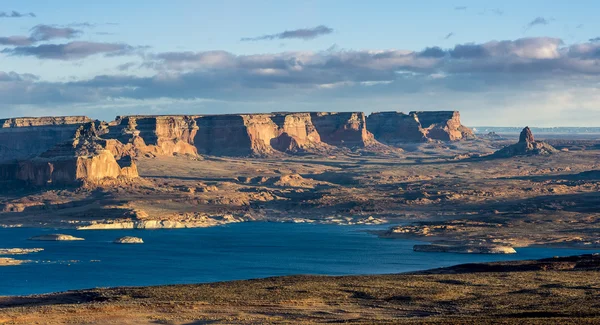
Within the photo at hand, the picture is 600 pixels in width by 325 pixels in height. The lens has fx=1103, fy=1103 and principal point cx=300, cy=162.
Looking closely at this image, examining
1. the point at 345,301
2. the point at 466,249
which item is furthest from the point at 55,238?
the point at 345,301

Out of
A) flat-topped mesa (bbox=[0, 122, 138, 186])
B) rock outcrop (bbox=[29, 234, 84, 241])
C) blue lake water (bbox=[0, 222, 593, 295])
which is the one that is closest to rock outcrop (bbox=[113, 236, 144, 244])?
blue lake water (bbox=[0, 222, 593, 295])

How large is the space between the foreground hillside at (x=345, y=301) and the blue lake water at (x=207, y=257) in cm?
2330

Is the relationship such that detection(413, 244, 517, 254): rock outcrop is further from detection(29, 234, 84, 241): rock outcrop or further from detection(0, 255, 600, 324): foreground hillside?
detection(29, 234, 84, 241): rock outcrop

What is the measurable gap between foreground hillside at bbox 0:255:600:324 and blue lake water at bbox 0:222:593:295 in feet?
76.4

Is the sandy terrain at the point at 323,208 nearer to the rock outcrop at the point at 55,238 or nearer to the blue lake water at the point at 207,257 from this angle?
the blue lake water at the point at 207,257

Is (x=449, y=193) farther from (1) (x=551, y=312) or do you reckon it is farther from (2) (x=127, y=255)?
(1) (x=551, y=312)

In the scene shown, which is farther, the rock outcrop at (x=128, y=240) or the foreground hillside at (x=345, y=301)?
the rock outcrop at (x=128, y=240)

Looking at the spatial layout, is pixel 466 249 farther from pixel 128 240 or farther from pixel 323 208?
pixel 323 208

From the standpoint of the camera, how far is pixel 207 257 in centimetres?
12400

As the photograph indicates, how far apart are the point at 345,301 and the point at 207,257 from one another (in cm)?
5933

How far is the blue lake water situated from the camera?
4021 inches

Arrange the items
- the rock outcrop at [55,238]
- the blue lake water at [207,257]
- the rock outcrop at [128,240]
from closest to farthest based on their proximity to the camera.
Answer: the blue lake water at [207,257] < the rock outcrop at [128,240] < the rock outcrop at [55,238]

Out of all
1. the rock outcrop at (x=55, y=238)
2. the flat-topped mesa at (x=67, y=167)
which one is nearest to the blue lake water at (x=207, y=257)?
the rock outcrop at (x=55, y=238)

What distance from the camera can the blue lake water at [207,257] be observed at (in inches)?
4021
